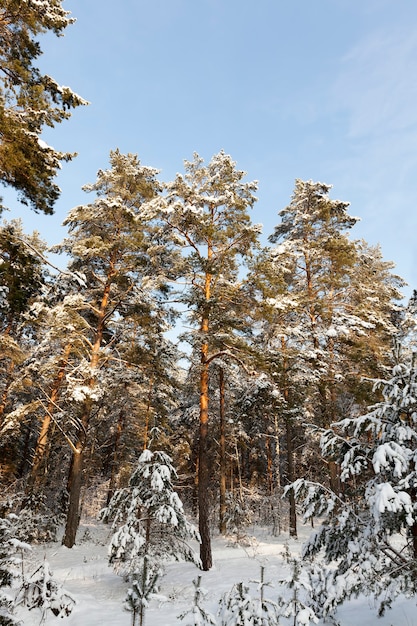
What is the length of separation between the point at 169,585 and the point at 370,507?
766 cm

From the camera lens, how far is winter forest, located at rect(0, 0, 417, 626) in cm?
556

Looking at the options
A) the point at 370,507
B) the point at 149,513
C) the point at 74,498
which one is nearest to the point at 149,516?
the point at 149,513

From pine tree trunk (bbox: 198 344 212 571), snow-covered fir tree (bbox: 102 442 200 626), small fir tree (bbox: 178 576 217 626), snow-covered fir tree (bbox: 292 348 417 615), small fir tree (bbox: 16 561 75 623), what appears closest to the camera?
small fir tree (bbox: 178 576 217 626)

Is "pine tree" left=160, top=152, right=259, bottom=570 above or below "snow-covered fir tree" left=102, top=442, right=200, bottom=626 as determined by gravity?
above

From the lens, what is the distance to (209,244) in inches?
579

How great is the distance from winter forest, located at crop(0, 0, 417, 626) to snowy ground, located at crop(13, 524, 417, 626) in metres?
0.15

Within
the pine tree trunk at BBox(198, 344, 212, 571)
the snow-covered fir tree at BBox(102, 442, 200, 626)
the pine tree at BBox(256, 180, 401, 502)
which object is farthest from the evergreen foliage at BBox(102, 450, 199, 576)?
the pine tree at BBox(256, 180, 401, 502)

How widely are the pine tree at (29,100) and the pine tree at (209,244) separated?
4026 mm

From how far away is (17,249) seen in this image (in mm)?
9297

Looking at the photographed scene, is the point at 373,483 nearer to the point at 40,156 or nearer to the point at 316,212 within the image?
the point at 40,156

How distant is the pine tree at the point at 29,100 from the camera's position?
29.3 ft

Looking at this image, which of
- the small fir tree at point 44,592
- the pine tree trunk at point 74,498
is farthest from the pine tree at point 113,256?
the small fir tree at point 44,592

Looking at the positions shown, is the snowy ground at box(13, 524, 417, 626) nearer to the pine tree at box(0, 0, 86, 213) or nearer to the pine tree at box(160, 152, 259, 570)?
the pine tree at box(160, 152, 259, 570)

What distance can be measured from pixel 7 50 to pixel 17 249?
17.5ft
